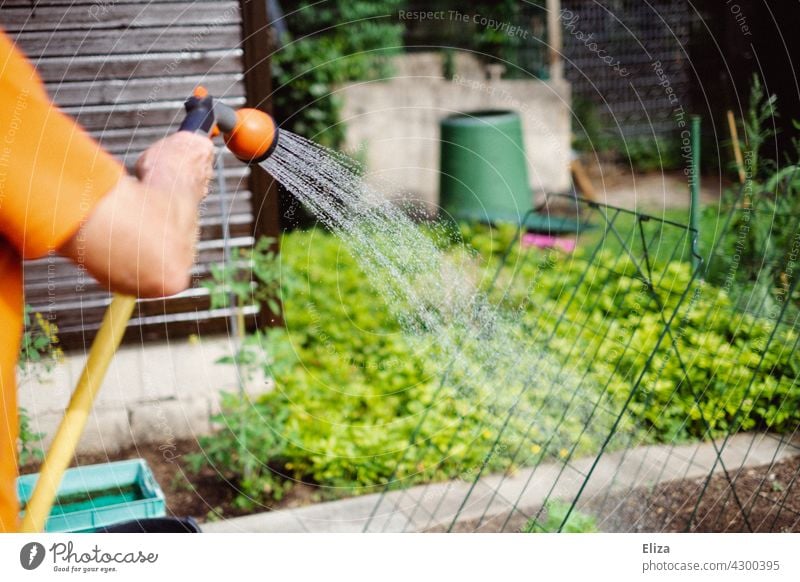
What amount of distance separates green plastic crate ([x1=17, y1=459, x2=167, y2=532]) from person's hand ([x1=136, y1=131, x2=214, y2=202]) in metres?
0.96

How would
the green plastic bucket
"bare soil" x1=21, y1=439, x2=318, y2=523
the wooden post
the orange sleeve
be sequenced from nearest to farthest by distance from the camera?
the orange sleeve < "bare soil" x1=21, y1=439, x2=318, y2=523 < the green plastic bucket < the wooden post

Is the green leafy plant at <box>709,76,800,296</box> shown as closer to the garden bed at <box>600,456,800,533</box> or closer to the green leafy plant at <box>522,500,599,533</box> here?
the garden bed at <box>600,456,800,533</box>

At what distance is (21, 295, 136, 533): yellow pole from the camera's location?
4.35 feet

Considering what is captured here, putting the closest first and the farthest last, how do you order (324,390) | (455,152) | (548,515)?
(548,515), (324,390), (455,152)

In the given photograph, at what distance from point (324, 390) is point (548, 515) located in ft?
3.16

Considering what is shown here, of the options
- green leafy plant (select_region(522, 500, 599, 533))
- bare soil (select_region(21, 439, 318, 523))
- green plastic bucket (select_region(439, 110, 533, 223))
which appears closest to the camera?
green leafy plant (select_region(522, 500, 599, 533))

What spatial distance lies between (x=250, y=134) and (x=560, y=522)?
1129 millimetres

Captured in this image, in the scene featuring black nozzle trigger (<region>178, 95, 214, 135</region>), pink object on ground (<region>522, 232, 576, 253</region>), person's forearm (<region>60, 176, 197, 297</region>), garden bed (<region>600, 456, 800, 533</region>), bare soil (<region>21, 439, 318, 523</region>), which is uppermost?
black nozzle trigger (<region>178, 95, 214, 135</region>)

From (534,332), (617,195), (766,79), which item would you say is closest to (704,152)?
(617,195)

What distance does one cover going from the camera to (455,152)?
15.2 feet

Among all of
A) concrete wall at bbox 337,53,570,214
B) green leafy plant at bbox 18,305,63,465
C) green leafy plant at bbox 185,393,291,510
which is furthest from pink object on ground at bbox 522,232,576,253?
green leafy plant at bbox 18,305,63,465

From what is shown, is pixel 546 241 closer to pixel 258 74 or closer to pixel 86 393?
pixel 258 74

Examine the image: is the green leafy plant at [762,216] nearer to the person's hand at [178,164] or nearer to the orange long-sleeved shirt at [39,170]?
the person's hand at [178,164]

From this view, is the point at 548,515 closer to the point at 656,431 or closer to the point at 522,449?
the point at 522,449
